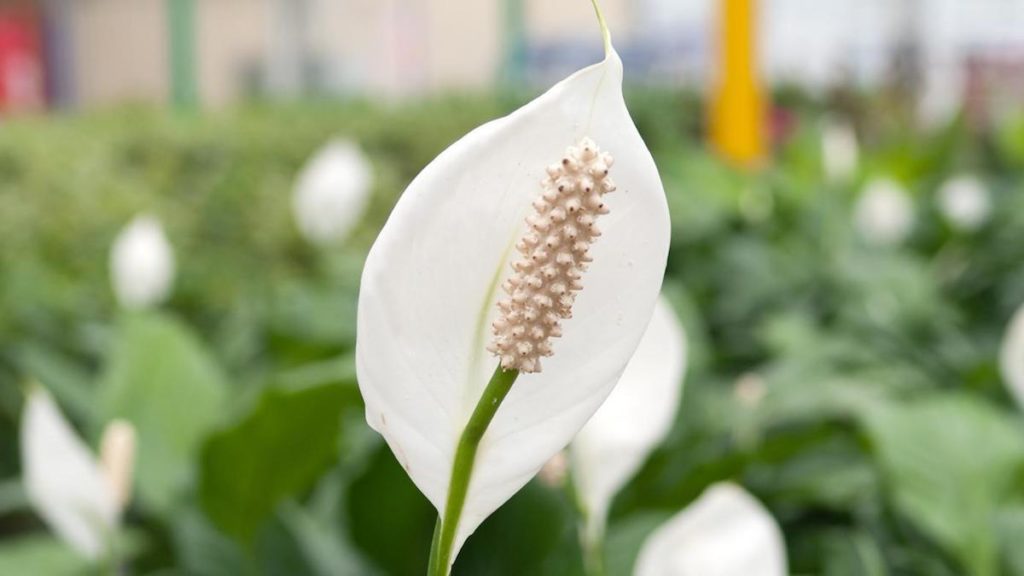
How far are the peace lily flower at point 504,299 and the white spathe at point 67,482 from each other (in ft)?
1.18

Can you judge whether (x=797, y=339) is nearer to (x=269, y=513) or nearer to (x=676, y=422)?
A: (x=676, y=422)

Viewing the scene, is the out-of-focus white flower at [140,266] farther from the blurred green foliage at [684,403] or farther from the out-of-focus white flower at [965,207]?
the out-of-focus white flower at [965,207]

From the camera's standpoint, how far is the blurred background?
777mm

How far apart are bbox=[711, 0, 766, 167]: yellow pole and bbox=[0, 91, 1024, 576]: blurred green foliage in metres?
1.14

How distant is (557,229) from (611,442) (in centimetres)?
35

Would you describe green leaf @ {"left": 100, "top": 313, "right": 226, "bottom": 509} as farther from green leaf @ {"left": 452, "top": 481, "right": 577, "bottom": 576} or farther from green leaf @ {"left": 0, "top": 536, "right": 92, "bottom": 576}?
green leaf @ {"left": 452, "top": 481, "right": 577, "bottom": 576}

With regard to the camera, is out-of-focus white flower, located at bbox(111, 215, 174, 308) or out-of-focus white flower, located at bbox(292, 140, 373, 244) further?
out-of-focus white flower, located at bbox(292, 140, 373, 244)

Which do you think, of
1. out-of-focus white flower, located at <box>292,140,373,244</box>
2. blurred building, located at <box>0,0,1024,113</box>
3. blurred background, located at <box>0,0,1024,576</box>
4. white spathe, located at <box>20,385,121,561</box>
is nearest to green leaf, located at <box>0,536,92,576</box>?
blurred background, located at <box>0,0,1024,576</box>

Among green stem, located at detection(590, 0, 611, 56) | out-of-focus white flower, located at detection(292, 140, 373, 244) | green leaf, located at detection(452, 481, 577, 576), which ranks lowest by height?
out-of-focus white flower, located at detection(292, 140, 373, 244)

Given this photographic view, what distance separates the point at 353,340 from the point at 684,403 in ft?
0.96

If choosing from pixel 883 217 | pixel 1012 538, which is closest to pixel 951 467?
pixel 1012 538

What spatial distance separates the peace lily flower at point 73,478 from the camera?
678 mm

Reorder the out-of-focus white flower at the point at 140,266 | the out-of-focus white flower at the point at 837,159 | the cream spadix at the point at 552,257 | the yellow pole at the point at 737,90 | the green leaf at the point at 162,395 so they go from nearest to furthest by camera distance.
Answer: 1. the cream spadix at the point at 552,257
2. the green leaf at the point at 162,395
3. the out-of-focus white flower at the point at 140,266
4. the out-of-focus white flower at the point at 837,159
5. the yellow pole at the point at 737,90

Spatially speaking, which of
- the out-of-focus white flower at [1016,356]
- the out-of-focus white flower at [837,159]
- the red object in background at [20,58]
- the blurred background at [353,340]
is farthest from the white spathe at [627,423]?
the red object in background at [20,58]
